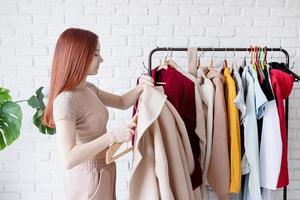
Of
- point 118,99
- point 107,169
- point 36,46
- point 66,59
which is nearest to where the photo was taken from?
point 66,59

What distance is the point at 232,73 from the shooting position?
1.69 meters

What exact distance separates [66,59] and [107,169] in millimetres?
536

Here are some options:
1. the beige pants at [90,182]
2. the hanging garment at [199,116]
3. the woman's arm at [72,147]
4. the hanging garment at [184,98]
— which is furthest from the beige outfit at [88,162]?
the hanging garment at [199,116]

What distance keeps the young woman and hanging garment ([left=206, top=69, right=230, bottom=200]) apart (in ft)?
1.80

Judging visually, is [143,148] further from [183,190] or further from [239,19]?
[239,19]

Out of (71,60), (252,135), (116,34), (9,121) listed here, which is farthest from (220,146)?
(9,121)

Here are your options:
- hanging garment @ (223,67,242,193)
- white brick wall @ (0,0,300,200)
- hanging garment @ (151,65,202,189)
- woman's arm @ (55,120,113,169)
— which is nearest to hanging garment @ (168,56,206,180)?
hanging garment @ (151,65,202,189)

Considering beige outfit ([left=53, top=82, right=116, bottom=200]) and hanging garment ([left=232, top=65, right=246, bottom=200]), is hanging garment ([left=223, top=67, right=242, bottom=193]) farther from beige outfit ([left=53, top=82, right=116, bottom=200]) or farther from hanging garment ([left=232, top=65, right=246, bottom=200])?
beige outfit ([left=53, top=82, right=116, bottom=200])

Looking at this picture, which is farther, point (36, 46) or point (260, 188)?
point (36, 46)

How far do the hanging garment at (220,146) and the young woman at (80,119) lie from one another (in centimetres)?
55

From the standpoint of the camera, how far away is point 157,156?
1.25 metres

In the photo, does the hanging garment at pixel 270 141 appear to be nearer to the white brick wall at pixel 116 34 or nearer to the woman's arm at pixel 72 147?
the white brick wall at pixel 116 34

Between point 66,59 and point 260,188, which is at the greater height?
point 66,59

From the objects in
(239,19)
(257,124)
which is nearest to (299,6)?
(239,19)
